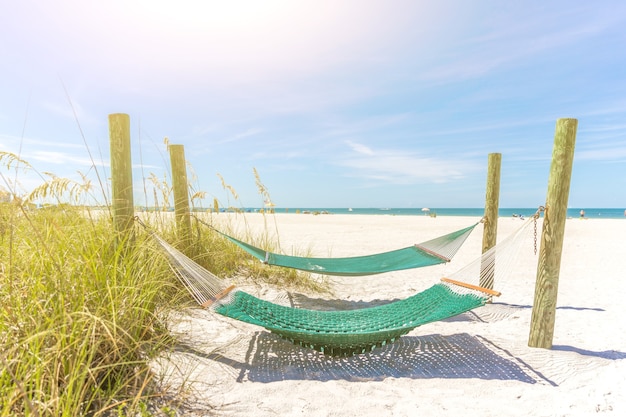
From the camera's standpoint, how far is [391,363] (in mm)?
2115

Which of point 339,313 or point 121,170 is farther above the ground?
point 121,170

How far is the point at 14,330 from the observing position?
4.25 feet

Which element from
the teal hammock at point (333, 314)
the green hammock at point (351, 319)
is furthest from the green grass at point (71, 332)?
the green hammock at point (351, 319)

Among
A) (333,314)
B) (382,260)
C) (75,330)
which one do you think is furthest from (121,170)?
(382,260)

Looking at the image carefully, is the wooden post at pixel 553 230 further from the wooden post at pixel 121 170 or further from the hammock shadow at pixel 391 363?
the wooden post at pixel 121 170

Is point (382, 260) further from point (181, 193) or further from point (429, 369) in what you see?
point (181, 193)

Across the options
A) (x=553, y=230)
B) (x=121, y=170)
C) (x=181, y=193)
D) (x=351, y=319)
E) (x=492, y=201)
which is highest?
(x=121, y=170)

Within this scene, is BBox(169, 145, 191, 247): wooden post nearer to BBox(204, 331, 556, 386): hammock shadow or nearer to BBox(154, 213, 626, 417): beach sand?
BBox(154, 213, 626, 417): beach sand

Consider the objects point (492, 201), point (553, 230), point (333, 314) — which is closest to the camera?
point (553, 230)

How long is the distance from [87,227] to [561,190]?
2822 mm

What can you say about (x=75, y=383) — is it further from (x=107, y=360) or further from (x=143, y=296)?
(x=143, y=296)

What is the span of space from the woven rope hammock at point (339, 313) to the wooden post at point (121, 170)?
28cm

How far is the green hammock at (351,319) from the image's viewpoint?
1.97m

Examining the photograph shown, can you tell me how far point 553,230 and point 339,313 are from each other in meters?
1.42
